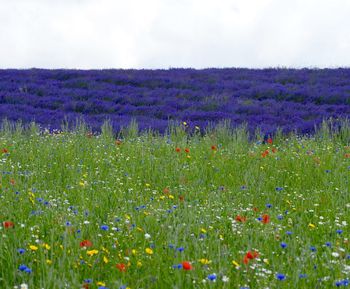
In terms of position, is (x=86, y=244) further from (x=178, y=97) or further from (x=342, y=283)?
(x=178, y=97)

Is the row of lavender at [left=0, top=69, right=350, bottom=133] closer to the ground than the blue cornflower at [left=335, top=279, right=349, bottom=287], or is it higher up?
higher up

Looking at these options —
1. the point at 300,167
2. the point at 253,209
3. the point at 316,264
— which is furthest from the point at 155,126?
the point at 316,264

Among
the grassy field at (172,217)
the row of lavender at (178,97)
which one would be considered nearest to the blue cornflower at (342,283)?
the grassy field at (172,217)

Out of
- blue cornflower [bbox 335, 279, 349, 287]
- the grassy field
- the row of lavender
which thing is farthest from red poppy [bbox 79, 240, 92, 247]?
the row of lavender

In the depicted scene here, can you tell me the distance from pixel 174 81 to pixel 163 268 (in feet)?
46.4

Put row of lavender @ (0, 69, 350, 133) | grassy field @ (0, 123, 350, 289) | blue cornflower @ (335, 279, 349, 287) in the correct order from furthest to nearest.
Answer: row of lavender @ (0, 69, 350, 133), grassy field @ (0, 123, 350, 289), blue cornflower @ (335, 279, 349, 287)

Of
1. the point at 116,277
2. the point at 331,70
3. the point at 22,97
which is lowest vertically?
the point at 116,277

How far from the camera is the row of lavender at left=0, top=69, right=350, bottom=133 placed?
1271 centimetres

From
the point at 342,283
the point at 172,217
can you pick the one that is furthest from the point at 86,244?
the point at 342,283

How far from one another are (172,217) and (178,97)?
10.8 m

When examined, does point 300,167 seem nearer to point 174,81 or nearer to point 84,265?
point 84,265

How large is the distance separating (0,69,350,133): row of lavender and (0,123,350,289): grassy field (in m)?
3.32

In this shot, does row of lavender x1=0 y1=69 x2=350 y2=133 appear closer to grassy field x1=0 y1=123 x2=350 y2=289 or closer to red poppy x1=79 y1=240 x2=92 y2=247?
grassy field x1=0 y1=123 x2=350 y2=289

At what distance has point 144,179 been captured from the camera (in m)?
6.59
